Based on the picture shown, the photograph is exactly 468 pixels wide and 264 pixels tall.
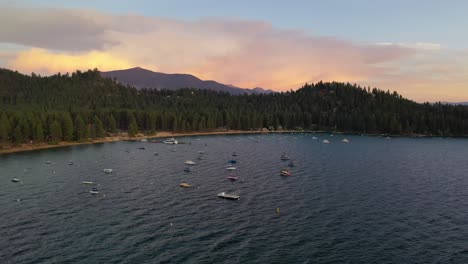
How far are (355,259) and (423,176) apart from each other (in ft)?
311

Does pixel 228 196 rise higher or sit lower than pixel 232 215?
higher

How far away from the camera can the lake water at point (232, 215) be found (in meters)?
67.4

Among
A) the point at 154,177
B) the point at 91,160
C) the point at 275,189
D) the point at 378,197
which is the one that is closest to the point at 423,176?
the point at 378,197

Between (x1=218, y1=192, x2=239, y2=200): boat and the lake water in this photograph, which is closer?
the lake water

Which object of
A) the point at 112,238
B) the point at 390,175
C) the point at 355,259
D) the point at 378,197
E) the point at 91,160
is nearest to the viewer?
the point at 355,259

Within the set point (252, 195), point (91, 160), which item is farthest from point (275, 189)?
point (91, 160)

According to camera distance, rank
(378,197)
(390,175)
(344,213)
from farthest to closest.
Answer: (390,175)
(378,197)
(344,213)

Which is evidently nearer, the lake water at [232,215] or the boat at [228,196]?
the lake water at [232,215]

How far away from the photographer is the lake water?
221ft

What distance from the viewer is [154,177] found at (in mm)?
134875

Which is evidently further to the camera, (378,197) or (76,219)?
(378,197)

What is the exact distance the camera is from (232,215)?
294ft

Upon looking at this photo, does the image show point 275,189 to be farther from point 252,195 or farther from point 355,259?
point 355,259

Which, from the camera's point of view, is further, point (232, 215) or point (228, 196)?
point (228, 196)
